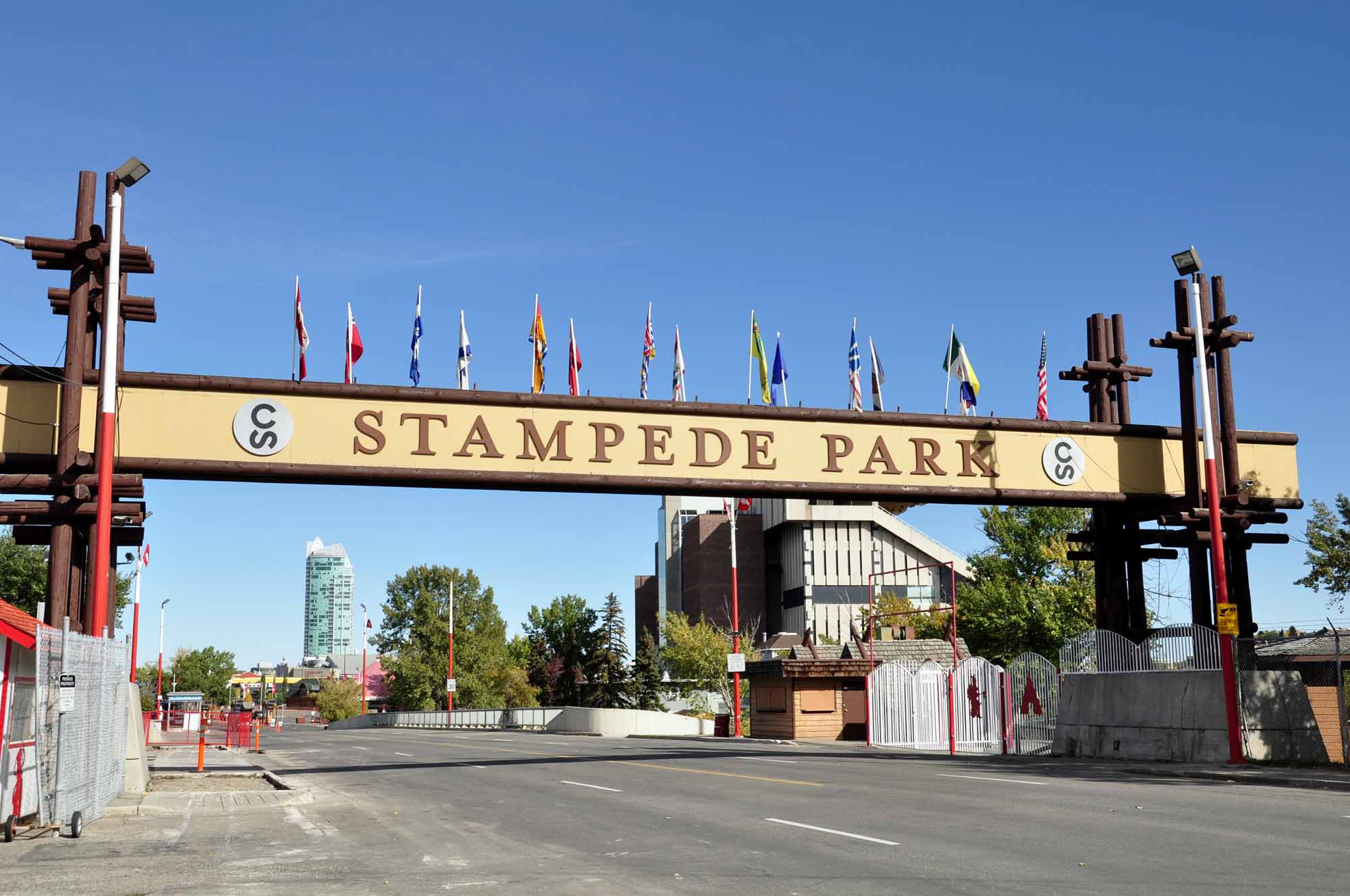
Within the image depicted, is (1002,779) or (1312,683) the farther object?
(1312,683)

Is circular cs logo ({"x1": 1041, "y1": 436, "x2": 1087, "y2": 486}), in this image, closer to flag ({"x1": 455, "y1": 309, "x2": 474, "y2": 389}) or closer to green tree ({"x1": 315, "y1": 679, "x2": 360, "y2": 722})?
flag ({"x1": 455, "y1": 309, "x2": 474, "y2": 389})

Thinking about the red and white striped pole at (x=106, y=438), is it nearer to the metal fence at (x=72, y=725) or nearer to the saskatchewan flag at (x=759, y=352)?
A: the metal fence at (x=72, y=725)

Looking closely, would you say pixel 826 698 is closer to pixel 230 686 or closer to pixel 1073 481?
pixel 1073 481

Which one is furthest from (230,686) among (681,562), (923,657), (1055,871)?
(1055,871)

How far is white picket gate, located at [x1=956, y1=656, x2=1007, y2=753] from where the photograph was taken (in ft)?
107

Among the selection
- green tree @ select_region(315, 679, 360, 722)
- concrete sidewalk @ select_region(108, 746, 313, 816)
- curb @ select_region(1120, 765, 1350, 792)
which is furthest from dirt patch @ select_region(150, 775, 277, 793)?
green tree @ select_region(315, 679, 360, 722)

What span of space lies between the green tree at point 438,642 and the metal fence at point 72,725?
296ft

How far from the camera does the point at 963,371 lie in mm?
31328

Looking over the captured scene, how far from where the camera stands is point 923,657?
50.0 metres

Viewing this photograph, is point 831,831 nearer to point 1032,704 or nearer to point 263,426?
point 263,426

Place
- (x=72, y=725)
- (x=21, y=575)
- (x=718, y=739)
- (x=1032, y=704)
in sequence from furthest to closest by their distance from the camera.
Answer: (x=21, y=575) → (x=718, y=739) → (x=1032, y=704) → (x=72, y=725)

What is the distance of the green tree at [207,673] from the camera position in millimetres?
161000

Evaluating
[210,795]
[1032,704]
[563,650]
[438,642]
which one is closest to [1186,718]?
[1032,704]

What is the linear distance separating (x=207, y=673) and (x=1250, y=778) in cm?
16050
